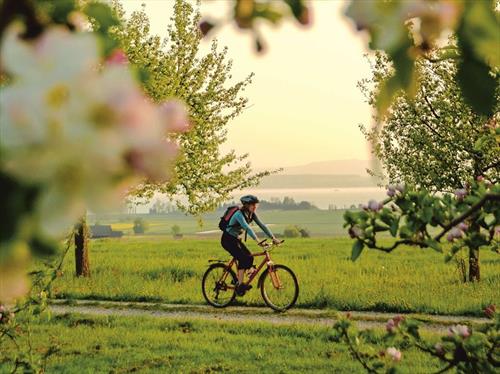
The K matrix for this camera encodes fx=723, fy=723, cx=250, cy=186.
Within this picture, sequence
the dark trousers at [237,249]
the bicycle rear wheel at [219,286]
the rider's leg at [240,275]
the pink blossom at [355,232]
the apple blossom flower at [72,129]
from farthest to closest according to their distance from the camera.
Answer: the bicycle rear wheel at [219,286], the rider's leg at [240,275], the dark trousers at [237,249], the pink blossom at [355,232], the apple blossom flower at [72,129]

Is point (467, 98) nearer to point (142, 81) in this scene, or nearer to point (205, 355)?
point (142, 81)

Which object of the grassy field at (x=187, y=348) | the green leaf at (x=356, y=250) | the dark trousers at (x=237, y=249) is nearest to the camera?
the green leaf at (x=356, y=250)

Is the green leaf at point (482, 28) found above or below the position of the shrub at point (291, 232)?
above

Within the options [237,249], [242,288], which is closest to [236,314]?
[242,288]

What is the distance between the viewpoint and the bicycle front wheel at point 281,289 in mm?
11602

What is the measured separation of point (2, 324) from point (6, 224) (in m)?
5.59

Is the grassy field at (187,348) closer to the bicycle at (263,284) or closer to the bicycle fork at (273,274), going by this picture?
the bicycle at (263,284)

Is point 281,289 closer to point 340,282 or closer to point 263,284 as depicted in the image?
point 263,284

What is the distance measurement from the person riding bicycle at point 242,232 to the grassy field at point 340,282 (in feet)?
2.29

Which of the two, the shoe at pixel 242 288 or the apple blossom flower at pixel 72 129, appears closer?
the apple blossom flower at pixel 72 129

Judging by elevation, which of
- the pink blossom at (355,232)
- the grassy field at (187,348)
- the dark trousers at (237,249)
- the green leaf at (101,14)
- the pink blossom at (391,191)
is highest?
the green leaf at (101,14)

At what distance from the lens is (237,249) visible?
11773 mm

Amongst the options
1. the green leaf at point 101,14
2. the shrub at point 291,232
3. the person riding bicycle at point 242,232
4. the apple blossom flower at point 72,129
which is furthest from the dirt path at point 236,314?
the shrub at point 291,232

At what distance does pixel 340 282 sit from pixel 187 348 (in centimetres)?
616
